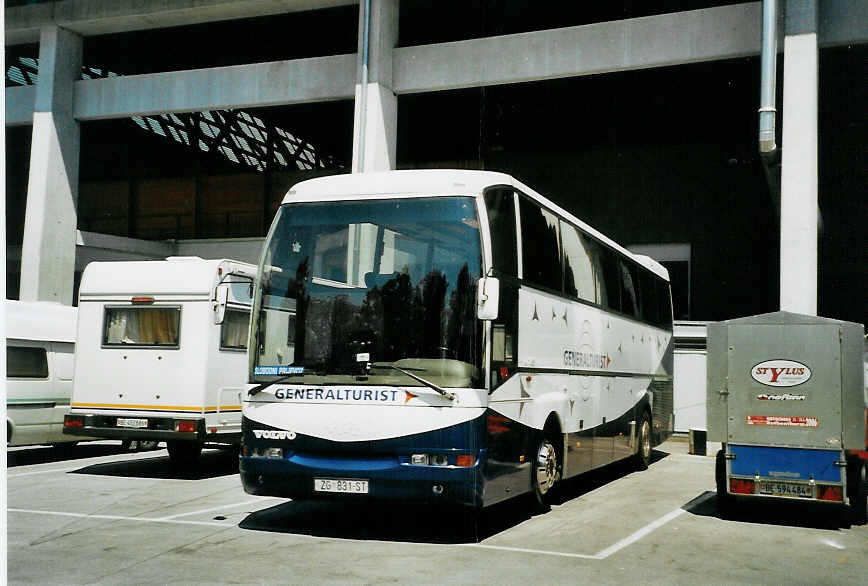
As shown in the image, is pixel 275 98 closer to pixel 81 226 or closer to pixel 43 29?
pixel 43 29

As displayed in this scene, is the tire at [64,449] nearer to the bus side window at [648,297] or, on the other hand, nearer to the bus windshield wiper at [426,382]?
the bus side window at [648,297]

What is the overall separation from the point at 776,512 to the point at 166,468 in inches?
353

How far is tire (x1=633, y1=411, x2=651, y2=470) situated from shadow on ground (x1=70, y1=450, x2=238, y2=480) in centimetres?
646

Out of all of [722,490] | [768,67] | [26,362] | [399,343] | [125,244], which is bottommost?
[722,490]

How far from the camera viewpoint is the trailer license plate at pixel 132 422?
42.3 feet

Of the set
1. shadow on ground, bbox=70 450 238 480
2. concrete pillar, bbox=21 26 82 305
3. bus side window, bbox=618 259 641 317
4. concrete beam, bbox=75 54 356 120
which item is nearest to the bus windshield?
shadow on ground, bbox=70 450 238 480

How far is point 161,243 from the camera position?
3027 cm

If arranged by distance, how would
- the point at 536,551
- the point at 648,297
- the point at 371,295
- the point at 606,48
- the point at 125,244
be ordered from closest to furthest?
the point at 536,551
the point at 371,295
the point at 648,297
the point at 606,48
the point at 125,244

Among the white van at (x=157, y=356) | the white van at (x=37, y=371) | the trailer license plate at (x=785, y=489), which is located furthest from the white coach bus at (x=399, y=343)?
the white van at (x=37, y=371)

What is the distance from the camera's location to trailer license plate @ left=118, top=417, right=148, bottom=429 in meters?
12.9

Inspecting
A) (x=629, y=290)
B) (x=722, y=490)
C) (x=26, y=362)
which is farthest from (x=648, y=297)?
(x=26, y=362)

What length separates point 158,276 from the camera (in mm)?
13508

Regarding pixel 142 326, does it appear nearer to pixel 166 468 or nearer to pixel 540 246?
pixel 166 468

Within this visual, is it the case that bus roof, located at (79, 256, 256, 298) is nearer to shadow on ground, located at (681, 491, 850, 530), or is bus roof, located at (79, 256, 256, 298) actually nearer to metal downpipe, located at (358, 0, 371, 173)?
shadow on ground, located at (681, 491, 850, 530)
